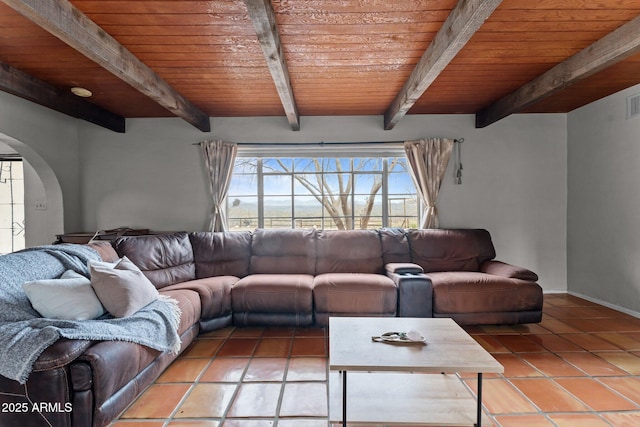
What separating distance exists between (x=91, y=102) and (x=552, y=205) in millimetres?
5514

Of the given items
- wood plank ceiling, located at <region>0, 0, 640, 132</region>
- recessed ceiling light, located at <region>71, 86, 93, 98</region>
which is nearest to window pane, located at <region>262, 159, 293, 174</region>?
wood plank ceiling, located at <region>0, 0, 640, 132</region>

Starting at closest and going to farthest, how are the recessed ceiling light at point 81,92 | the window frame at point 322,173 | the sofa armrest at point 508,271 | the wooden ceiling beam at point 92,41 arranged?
the wooden ceiling beam at point 92,41 < the sofa armrest at point 508,271 < the recessed ceiling light at point 81,92 < the window frame at point 322,173

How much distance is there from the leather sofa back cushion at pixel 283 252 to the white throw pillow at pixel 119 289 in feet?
4.37

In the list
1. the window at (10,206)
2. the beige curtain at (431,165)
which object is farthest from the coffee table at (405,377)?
the window at (10,206)

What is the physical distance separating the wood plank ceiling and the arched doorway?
0.89m

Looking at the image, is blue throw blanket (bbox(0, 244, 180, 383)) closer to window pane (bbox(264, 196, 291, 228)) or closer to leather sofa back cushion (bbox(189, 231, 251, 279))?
leather sofa back cushion (bbox(189, 231, 251, 279))

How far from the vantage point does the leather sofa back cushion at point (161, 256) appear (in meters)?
2.88

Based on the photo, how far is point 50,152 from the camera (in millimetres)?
3588

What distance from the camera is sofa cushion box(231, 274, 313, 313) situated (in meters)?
2.86

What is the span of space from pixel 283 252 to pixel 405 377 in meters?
1.92

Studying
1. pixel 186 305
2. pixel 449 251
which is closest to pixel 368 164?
pixel 449 251

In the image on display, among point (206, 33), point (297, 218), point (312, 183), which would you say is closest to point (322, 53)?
point (206, 33)

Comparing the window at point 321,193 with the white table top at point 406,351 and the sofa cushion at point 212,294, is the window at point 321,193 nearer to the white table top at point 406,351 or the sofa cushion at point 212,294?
the sofa cushion at point 212,294

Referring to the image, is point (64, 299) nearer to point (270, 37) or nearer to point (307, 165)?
point (270, 37)
